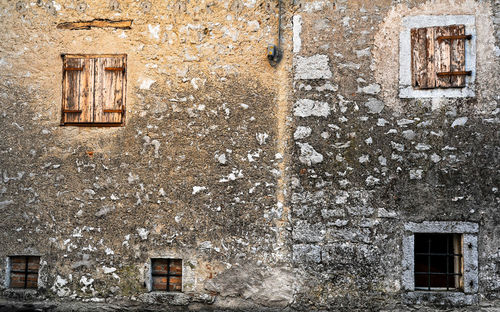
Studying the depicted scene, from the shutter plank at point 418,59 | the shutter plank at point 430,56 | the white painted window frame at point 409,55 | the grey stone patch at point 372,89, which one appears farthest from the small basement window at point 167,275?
the shutter plank at point 430,56

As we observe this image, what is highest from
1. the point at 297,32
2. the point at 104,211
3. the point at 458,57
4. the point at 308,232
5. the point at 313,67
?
the point at 297,32

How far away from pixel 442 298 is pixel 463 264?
1.40ft

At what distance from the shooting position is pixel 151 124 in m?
4.72

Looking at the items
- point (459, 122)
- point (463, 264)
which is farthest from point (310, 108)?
point (463, 264)

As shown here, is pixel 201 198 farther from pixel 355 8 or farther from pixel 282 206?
pixel 355 8

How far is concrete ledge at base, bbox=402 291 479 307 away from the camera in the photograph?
4285 millimetres

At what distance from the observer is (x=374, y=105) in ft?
14.8

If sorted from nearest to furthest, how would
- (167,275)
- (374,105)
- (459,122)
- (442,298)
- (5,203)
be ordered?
(442,298)
(459,122)
(374,105)
(167,275)
(5,203)

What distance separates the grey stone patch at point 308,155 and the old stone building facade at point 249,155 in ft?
0.08

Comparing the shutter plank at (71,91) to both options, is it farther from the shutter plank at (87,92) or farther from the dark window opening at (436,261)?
the dark window opening at (436,261)

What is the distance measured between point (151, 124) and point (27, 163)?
1.56 meters

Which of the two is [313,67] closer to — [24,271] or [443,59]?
[443,59]

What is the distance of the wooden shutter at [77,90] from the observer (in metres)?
4.80

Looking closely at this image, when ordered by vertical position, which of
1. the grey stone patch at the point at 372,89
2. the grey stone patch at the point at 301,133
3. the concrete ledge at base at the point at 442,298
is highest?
the grey stone patch at the point at 372,89
